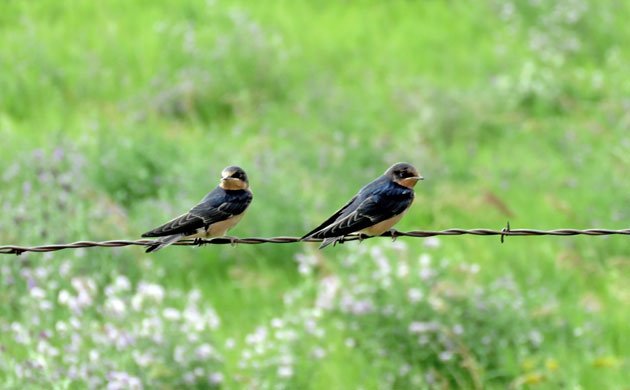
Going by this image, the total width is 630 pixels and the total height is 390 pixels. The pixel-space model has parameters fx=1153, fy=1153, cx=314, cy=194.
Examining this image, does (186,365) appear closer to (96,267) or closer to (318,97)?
(96,267)

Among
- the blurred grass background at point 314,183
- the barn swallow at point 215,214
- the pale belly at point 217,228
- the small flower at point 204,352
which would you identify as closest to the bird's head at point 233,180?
the barn swallow at point 215,214

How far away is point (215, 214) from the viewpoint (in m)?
4.12

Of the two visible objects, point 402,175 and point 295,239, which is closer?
point 295,239

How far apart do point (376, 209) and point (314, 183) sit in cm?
506

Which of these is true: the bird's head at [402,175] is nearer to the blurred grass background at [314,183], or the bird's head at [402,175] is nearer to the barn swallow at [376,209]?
the barn swallow at [376,209]

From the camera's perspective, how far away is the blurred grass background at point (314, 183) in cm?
611

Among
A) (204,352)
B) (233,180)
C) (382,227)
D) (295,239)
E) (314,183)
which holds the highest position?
(314,183)

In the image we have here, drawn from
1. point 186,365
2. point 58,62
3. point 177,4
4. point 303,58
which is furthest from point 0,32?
point 186,365

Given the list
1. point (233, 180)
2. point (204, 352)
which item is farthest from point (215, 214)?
point (204, 352)

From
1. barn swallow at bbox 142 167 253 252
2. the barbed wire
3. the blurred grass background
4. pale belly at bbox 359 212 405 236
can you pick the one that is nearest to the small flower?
the blurred grass background

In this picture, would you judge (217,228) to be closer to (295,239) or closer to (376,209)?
(295,239)

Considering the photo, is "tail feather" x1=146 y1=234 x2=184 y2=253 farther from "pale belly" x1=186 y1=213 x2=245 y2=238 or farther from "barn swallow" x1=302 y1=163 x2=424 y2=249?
"barn swallow" x1=302 y1=163 x2=424 y2=249

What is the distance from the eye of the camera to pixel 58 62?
12.3 m

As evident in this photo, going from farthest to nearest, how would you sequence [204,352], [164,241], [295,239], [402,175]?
1. [204,352]
2. [402,175]
3. [164,241]
4. [295,239]
